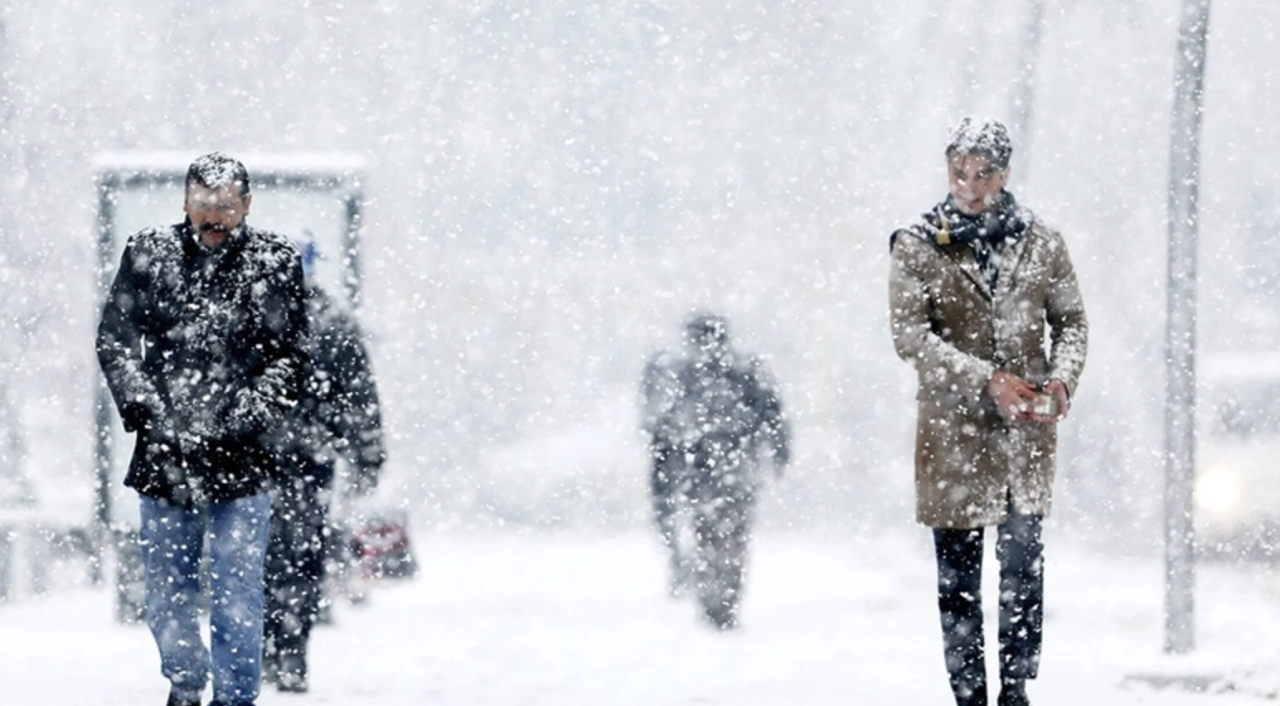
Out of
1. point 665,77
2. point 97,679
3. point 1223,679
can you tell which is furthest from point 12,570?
point 665,77

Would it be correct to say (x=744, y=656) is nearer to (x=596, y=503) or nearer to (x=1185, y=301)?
(x=1185, y=301)

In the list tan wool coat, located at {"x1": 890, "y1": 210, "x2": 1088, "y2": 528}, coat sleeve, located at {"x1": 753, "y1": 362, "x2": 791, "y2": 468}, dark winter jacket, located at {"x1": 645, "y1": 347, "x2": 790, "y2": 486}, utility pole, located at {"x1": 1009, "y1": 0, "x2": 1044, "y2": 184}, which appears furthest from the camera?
utility pole, located at {"x1": 1009, "y1": 0, "x2": 1044, "y2": 184}

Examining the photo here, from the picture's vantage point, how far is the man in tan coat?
19.1 feet

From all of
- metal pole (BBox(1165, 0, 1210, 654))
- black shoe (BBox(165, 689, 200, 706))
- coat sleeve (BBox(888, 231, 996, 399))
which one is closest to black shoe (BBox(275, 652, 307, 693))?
black shoe (BBox(165, 689, 200, 706))

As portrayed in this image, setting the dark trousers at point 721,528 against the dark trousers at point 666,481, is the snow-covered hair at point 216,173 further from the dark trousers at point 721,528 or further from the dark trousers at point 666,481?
the dark trousers at point 666,481

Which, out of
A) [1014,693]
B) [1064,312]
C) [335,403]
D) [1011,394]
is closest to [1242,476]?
[335,403]

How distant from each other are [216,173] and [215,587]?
122 cm

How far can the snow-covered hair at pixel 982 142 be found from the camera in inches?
226

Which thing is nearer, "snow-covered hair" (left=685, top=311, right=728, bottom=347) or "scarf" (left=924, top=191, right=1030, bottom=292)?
"scarf" (left=924, top=191, right=1030, bottom=292)

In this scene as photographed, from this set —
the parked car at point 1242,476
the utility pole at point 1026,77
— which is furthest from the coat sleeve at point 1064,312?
the utility pole at point 1026,77

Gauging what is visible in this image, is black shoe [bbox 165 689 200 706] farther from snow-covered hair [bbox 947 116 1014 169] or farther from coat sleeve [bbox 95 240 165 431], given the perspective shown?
snow-covered hair [bbox 947 116 1014 169]

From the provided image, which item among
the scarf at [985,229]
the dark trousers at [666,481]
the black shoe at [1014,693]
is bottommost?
the black shoe at [1014,693]

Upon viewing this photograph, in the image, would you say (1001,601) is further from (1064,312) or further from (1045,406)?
(1064,312)

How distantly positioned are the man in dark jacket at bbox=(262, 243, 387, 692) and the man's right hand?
9.57 feet
